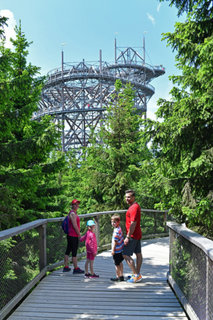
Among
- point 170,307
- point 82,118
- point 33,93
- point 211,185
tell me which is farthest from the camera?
point 82,118

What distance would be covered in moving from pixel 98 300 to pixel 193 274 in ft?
5.53

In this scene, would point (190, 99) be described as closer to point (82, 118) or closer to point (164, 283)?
point (164, 283)

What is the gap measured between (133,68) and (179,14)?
46102mm

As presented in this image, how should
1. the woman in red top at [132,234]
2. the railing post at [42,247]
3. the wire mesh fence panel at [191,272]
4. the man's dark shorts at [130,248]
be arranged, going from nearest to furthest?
the wire mesh fence panel at [191,272] < the woman in red top at [132,234] < the man's dark shorts at [130,248] < the railing post at [42,247]

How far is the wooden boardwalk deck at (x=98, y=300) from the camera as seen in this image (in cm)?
434

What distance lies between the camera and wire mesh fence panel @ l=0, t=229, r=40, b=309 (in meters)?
4.25

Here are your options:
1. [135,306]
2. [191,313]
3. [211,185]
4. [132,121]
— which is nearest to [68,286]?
[135,306]

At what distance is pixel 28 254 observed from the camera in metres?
5.75

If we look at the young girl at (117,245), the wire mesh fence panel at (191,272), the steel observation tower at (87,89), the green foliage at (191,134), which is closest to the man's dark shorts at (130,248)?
the young girl at (117,245)

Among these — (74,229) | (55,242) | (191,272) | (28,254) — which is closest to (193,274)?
(191,272)

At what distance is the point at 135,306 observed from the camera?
4691mm

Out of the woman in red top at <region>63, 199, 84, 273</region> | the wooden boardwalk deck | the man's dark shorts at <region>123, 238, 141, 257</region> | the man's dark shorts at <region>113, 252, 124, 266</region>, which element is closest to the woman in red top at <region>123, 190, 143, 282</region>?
the man's dark shorts at <region>123, 238, 141, 257</region>

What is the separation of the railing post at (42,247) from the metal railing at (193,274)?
8.33 feet

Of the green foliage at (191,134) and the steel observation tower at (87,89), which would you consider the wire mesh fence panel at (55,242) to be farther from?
the steel observation tower at (87,89)
